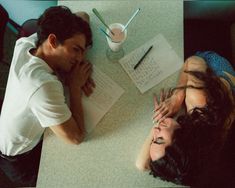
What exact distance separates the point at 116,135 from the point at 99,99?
0.17 metres

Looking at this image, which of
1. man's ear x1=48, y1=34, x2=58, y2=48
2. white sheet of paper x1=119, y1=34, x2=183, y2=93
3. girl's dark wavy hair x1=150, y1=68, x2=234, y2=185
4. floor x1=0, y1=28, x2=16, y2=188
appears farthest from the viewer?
floor x1=0, y1=28, x2=16, y2=188

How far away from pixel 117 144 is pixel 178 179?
28 cm

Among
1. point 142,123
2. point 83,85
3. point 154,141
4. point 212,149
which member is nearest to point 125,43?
point 83,85

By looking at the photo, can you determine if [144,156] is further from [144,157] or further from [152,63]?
[152,63]

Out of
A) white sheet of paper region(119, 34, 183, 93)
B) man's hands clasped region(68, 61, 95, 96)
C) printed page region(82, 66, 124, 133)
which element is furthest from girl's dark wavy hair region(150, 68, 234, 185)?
man's hands clasped region(68, 61, 95, 96)

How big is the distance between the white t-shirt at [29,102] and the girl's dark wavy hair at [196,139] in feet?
1.41

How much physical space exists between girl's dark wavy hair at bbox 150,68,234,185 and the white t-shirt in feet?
1.41

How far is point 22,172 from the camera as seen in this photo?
157cm

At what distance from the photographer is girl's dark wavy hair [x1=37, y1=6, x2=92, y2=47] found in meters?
1.36

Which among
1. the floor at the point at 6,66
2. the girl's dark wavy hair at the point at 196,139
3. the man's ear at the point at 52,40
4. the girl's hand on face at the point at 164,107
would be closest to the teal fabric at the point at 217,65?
the girl's dark wavy hair at the point at 196,139

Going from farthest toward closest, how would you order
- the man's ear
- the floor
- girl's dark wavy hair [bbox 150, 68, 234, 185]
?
1. the floor
2. the man's ear
3. girl's dark wavy hair [bbox 150, 68, 234, 185]

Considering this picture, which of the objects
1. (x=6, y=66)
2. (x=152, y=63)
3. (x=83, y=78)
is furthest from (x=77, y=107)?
(x=6, y=66)

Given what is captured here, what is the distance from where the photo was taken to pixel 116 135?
136 cm

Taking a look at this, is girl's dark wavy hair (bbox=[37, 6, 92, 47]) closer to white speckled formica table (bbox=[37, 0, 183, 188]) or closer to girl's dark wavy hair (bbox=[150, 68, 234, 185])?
white speckled formica table (bbox=[37, 0, 183, 188])
